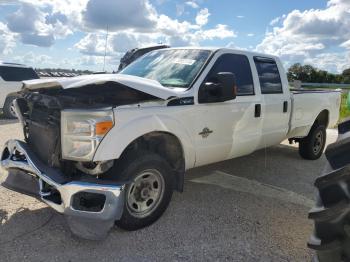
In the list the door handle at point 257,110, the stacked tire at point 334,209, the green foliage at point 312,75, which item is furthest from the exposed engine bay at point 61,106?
the green foliage at point 312,75

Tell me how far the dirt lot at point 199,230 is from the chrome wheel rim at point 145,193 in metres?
0.22

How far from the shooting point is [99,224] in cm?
356

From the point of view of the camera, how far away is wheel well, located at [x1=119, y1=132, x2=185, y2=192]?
4.22m

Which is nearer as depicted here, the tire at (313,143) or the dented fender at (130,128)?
the dented fender at (130,128)

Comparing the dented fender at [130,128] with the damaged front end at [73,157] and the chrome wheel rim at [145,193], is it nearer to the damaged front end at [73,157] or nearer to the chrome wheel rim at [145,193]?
the damaged front end at [73,157]

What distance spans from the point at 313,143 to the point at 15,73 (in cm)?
1004

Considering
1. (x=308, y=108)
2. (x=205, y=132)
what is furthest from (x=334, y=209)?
(x=308, y=108)

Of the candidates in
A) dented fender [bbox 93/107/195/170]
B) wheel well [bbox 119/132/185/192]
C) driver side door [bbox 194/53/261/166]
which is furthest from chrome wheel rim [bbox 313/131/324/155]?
dented fender [bbox 93/107/195/170]

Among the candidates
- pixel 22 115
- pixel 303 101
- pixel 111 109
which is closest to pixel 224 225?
pixel 111 109

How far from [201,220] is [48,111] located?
1.99m

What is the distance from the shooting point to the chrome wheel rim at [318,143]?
24.5ft

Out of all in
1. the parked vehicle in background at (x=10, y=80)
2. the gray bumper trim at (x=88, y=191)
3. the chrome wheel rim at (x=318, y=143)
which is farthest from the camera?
the parked vehicle in background at (x=10, y=80)

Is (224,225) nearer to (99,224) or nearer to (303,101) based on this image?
(99,224)

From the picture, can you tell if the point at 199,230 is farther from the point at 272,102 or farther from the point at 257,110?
the point at 272,102
